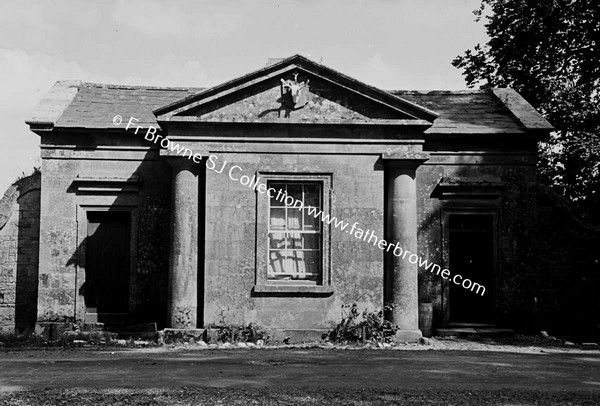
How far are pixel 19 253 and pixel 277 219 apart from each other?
6464 mm

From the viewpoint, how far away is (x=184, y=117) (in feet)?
49.1

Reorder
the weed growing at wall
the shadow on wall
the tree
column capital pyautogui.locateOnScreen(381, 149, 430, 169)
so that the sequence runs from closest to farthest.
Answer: the weed growing at wall → column capital pyautogui.locateOnScreen(381, 149, 430, 169) → the shadow on wall → the tree

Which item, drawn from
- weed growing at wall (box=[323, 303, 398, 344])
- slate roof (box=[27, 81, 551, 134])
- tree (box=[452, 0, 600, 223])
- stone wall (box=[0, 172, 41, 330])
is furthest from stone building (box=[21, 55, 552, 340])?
tree (box=[452, 0, 600, 223])

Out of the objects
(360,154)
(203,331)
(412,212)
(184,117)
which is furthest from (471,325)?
(184,117)

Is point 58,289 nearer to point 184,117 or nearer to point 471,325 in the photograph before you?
point 184,117

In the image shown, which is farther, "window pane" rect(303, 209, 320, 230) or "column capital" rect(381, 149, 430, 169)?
"window pane" rect(303, 209, 320, 230)

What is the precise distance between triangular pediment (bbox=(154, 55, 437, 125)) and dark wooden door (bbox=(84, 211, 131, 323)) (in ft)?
11.3

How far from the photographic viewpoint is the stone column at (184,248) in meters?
14.7

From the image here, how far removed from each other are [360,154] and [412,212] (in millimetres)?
1620

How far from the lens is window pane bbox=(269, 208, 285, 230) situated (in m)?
15.2

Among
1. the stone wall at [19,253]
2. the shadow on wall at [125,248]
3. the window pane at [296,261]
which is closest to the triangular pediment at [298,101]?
the shadow on wall at [125,248]

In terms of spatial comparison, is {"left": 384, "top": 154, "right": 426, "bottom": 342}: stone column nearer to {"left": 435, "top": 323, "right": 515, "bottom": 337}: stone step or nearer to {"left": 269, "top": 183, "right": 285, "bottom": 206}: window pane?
{"left": 435, "top": 323, "right": 515, "bottom": 337}: stone step

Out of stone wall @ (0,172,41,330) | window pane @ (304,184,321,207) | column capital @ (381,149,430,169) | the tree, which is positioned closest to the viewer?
column capital @ (381,149,430,169)

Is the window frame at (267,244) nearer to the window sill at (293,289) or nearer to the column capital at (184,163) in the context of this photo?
the window sill at (293,289)
